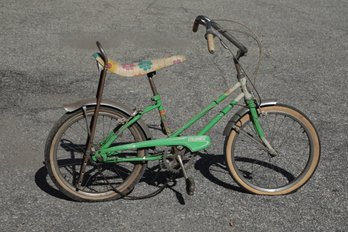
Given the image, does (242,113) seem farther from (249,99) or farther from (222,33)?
(222,33)

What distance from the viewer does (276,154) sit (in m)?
4.27

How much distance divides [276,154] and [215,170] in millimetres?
638

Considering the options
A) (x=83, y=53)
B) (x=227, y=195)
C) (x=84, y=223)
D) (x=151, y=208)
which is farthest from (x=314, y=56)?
(x=84, y=223)

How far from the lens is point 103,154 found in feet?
13.1

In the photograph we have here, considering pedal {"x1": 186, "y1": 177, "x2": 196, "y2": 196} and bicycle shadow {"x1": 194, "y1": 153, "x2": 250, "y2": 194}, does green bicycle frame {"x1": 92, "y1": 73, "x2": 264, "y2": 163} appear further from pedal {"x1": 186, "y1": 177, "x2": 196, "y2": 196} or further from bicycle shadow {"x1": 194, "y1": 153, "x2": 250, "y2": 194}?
bicycle shadow {"x1": 194, "y1": 153, "x2": 250, "y2": 194}

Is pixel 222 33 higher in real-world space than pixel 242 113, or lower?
higher

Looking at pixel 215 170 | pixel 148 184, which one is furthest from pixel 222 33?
pixel 148 184

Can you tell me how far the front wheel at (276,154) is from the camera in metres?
4.11

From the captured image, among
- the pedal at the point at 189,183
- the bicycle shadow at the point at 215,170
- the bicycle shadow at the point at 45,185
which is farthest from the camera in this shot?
the bicycle shadow at the point at 215,170

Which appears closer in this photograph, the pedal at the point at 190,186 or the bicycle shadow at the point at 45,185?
the pedal at the point at 190,186

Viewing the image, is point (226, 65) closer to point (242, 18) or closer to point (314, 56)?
point (314, 56)

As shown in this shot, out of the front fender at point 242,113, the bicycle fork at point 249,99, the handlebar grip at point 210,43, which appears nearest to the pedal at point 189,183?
the front fender at point 242,113

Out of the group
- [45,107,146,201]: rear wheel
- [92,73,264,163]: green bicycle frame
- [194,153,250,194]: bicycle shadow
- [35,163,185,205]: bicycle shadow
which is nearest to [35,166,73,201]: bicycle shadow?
[35,163,185,205]: bicycle shadow

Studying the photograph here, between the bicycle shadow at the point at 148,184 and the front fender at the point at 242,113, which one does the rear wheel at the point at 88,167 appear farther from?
the front fender at the point at 242,113
